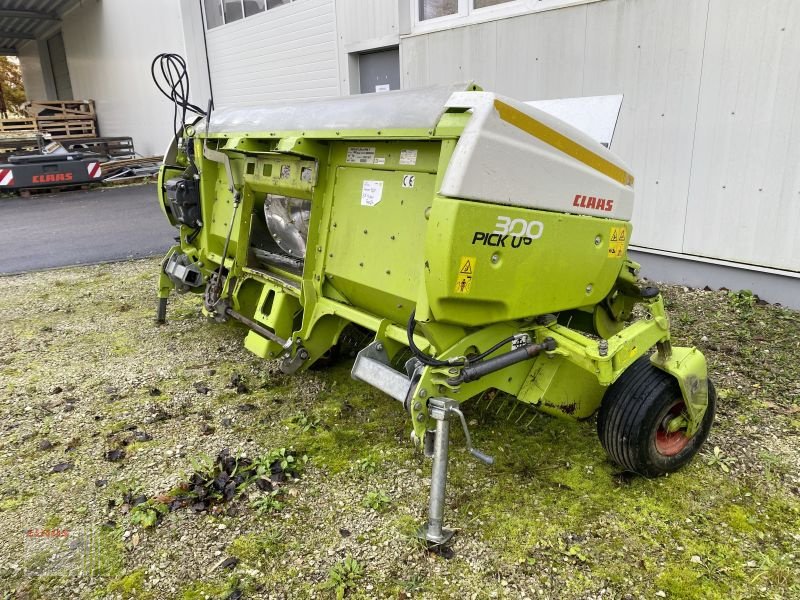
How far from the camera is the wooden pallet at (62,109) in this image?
18766mm

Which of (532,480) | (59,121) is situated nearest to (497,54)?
(532,480)

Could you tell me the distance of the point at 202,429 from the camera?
3.29 metres

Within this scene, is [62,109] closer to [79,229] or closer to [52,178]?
[52,178]

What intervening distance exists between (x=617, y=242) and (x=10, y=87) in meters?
39.0

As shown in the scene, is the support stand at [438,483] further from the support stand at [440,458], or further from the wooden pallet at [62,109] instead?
the wooden pallet at [62,109]

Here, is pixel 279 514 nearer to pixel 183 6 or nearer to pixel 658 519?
pixel 658 519

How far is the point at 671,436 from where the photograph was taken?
279 cm

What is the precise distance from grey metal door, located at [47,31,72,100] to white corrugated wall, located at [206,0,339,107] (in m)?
15.5

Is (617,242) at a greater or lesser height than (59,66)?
lesser

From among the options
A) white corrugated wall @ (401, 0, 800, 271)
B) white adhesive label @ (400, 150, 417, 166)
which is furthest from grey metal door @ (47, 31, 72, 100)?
white adhesive label @ (400, 150, 417, 166)

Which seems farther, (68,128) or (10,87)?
(10,87)

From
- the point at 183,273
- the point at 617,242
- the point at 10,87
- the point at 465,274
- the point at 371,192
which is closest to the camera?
the point at 465,274

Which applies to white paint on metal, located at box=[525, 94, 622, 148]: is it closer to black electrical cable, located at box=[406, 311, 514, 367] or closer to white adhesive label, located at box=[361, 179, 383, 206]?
white adhesive label, located at box=[361, 179, 383, 206]

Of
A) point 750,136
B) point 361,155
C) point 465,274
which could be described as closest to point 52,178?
point 361,155
